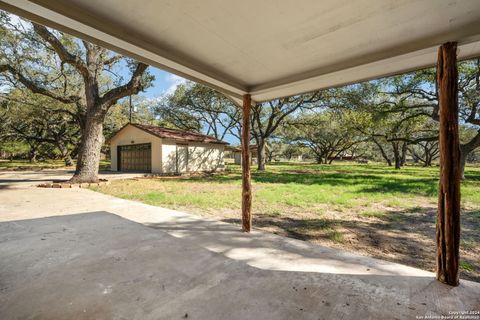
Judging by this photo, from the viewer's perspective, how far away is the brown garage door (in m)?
15.9

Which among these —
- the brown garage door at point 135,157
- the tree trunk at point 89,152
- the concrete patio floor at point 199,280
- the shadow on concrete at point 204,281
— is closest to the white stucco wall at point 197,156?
the brown garage door at point 135,157

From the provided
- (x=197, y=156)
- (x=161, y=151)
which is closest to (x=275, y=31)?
(x=161, y=151)

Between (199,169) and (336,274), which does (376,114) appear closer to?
(199,169)

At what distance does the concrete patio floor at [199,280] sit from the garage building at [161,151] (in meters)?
11.5

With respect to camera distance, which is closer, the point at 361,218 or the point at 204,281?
the point at 204,281

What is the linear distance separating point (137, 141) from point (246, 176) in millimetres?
14721

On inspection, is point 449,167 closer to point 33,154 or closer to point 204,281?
point 204,281

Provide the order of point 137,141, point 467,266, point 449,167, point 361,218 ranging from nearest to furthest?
1. point 449,167
2. point 467,266
3. point 361,218
4. point 137,141

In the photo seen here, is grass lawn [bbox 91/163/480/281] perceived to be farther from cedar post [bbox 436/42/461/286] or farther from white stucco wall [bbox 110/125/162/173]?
white stucco wall [bbox 110/125/162/173]

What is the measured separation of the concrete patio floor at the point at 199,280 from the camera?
1.82 meters

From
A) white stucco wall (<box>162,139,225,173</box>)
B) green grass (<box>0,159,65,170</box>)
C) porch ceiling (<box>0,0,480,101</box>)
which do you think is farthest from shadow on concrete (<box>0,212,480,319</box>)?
green grass (<box>0,159,65,170</box>)

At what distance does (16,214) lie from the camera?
186 inches

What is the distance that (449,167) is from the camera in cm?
221

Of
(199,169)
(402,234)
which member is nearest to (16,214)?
(402,234)
